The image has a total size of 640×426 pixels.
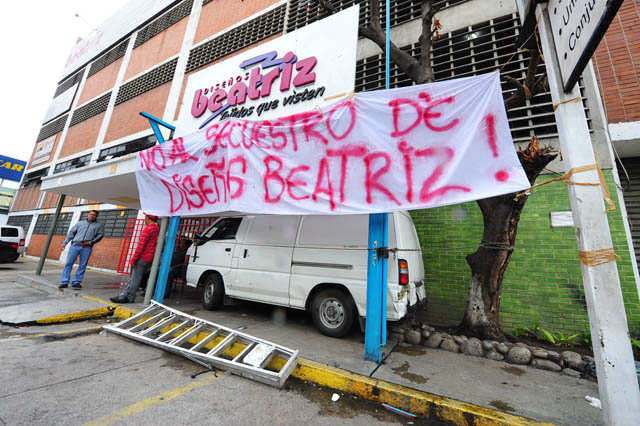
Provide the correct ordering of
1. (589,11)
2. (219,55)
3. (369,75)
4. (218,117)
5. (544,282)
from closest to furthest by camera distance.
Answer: (589,11) → (544,282) → (218,117) → (369,75) → (219,55)

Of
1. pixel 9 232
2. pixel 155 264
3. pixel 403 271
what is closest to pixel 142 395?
pixel 403 271

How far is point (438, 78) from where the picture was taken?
6.29m

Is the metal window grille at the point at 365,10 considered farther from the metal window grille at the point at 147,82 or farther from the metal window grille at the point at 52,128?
the metal window grille at the point at 52,128

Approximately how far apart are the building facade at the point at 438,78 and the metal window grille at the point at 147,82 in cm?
7

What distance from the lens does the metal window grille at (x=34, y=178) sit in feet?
59.6

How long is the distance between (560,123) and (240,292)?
477 cm

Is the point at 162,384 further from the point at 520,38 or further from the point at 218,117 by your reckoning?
the point at 520,38

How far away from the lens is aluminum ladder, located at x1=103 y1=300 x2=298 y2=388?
2719mm

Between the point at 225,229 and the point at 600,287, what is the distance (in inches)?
205

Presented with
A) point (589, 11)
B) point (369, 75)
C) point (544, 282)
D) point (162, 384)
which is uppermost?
point (369, 75)

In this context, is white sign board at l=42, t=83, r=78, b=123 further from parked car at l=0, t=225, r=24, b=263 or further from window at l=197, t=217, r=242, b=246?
window at l=197, t=217, r=242, b=246

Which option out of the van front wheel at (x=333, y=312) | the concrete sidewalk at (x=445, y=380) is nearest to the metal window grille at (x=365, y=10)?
the van front wheel at (x=333, y=312)

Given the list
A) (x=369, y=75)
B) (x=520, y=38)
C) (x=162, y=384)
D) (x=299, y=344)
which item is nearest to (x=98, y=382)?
(x=162, y=384)

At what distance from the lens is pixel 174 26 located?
537 inches
